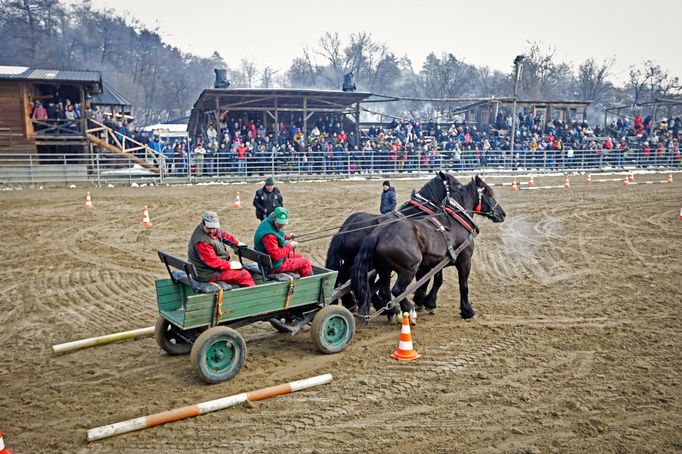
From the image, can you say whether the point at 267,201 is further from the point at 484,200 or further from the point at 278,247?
the point at 278,247

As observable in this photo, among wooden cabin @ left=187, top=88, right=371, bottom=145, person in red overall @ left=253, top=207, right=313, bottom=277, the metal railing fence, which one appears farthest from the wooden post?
person in red overall @ left=253, top=207, right=313, bottom=277

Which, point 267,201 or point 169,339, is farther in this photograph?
point 267,201

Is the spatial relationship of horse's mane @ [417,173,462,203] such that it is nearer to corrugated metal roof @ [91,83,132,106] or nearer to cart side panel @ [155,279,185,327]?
cart side panel @ [155,279,185,327]

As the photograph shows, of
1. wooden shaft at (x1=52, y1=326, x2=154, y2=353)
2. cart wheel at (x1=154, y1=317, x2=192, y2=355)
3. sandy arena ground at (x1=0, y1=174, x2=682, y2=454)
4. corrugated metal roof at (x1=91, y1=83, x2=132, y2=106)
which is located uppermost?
corrugated metal roof at (x1=91, y1=83, x2=132, y2=106)

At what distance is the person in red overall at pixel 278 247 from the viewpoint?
6273mm

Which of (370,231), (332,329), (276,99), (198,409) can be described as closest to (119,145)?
(276,99)

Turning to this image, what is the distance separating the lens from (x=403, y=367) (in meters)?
5.93

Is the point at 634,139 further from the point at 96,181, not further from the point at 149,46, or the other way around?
the point at 149,46

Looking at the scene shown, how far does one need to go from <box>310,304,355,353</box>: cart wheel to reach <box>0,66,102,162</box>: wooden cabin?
21197 millimetres

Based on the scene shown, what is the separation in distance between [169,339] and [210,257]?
1210mm

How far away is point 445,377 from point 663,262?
23.5ft

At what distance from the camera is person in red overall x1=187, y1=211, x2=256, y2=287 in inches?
228

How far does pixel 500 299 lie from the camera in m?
8.50

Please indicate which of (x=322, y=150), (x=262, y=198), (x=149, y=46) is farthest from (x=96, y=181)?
(x=149, y=46)
